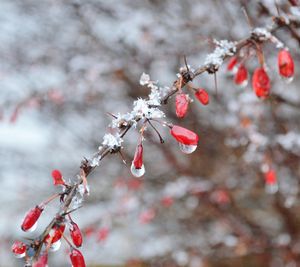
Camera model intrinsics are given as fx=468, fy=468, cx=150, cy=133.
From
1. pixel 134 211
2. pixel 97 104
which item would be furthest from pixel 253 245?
pixel 97 104

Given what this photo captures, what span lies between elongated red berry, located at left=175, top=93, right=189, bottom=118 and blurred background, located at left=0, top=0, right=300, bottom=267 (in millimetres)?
1734

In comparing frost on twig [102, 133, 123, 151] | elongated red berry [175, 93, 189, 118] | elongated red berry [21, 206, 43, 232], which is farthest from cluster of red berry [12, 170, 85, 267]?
elongated red berry [175, 93, 189, 118]

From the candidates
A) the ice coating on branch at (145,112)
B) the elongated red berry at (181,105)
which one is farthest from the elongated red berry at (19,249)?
the elongated red berry at (181,105)

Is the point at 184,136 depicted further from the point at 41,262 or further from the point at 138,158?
the point at 41,262

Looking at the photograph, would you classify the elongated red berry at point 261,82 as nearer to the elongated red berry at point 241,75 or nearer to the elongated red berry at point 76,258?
the elongated red berry at point 241,75

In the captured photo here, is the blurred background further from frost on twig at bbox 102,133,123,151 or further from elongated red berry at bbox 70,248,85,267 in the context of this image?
elongated red berry at bbox 70,248,85,267

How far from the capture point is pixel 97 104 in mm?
5328

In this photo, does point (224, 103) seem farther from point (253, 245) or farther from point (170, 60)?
point (253, 245)

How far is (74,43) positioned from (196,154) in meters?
2.02

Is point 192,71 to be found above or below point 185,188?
below

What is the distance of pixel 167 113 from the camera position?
5.19m

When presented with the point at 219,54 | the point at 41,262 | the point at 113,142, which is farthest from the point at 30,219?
Answer: the point at 219,54

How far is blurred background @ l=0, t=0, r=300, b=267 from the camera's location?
161 inches

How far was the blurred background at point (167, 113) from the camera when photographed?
4094 mm
